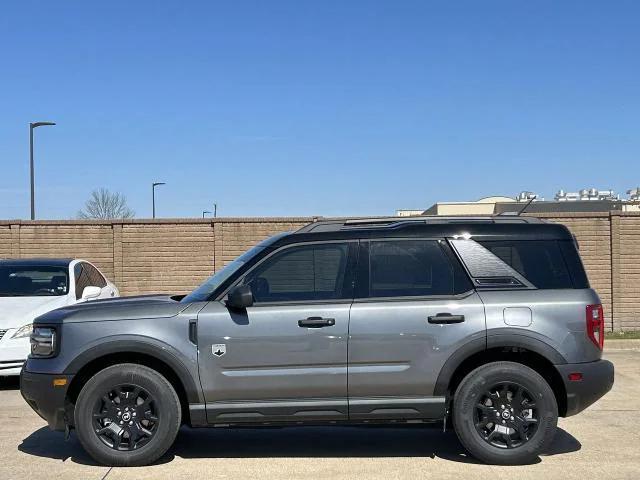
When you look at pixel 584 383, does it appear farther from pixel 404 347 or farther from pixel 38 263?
pixel 38 263

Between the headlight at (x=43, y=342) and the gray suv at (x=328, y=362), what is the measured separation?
2 cm

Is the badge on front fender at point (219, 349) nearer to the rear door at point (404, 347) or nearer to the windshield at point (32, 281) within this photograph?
the rear door at point (404, 347)

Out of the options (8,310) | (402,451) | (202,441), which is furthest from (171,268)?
(402,451)

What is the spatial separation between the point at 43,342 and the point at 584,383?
169 inches

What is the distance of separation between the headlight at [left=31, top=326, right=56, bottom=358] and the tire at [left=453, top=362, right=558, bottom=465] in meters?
3.22

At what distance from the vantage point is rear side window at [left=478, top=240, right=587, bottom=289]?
19.7 feet

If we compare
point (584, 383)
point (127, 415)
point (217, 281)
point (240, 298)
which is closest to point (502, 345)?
point (584, 383)

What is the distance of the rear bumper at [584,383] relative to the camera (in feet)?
19.1

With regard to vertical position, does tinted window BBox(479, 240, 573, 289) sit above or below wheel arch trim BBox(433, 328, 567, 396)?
above

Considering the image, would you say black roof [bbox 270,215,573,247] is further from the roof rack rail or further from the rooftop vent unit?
the rooftop vent unit

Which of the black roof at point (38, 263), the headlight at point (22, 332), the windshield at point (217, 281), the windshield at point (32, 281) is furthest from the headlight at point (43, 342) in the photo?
the black roof at point (38, 263)

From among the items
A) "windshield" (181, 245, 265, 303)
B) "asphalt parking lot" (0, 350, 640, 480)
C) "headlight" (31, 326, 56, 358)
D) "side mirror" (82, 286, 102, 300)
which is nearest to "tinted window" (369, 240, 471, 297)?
"windshield" (181, 245, 265, 303)

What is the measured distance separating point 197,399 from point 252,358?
540 mm

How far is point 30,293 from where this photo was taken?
10.2 meters
